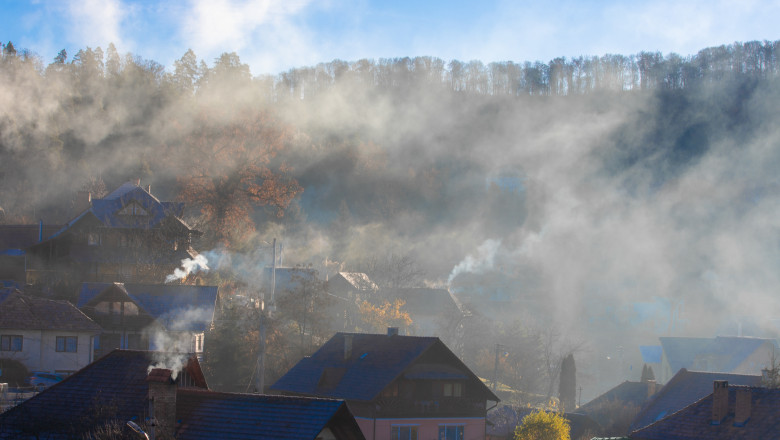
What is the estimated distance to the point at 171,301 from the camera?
41750 mm

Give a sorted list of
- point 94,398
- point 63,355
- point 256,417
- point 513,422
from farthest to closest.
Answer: point 513,422
point 63,355
point 94,398
point 256,417

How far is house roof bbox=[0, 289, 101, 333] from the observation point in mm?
38125

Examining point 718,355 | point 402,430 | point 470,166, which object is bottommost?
point 402,430

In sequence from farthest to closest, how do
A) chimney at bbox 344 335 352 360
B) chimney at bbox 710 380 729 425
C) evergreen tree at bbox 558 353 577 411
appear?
1. evergreen tree at bbox 558 353 577 411
2. chimney at bbox 344 335 352 360
3. chimney at bbox 710 380 729 425

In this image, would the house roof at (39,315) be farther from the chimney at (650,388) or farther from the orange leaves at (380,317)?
the chimney at (650,388)

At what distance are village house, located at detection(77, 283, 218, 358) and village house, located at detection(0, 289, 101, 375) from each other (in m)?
1.41

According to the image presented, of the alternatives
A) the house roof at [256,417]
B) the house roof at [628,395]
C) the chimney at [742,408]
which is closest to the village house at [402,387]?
the chimney at [742,408]

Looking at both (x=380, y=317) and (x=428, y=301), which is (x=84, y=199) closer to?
(x=380, y=317)

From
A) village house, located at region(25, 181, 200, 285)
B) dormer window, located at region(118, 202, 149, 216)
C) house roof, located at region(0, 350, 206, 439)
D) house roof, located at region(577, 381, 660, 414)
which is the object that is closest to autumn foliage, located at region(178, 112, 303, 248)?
village house, located at region(25, 181, 200, 285)

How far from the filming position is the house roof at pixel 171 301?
40.9 metres

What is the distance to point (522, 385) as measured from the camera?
2297 inches

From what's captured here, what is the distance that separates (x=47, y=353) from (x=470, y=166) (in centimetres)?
8903

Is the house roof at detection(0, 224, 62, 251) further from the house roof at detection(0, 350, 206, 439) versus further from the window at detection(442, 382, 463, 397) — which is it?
the house roof at detection(0, 350, 206, 439)

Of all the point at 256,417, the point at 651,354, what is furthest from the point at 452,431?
the point at 651,354
